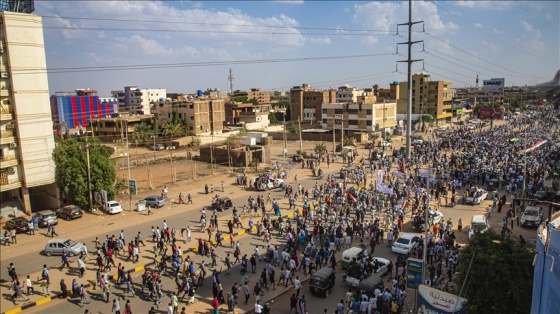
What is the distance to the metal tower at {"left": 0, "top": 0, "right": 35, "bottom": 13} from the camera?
2983cm

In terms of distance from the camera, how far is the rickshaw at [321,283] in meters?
16.4

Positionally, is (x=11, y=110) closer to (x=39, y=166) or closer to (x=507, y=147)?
(x=39, y=166)

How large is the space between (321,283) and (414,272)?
146 inches

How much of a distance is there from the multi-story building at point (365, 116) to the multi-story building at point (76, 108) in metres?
62.3

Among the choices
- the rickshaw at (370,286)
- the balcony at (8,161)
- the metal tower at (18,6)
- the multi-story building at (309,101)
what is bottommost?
the rickshaw at (370,286)

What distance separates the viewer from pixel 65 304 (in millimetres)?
16578

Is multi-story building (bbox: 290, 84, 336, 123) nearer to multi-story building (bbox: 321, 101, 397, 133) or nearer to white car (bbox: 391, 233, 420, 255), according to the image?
multi-story building (bbox: 321, 101, 397, 133)

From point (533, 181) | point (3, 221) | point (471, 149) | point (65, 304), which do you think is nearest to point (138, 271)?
point (65, 304)

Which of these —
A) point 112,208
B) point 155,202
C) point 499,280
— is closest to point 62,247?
point 112,208

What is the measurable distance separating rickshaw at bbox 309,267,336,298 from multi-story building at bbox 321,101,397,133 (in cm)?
5497

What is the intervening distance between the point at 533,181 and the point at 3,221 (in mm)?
39802

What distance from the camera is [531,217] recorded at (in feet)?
79.0

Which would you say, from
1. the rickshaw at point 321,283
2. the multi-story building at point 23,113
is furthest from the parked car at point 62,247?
the rickshaw at point 321,283

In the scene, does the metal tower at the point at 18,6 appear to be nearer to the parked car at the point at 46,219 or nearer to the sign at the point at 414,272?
the parked car at the point at 46,219
